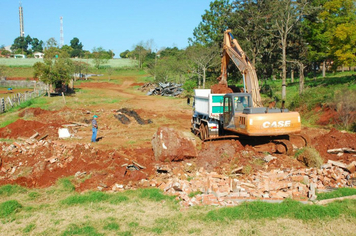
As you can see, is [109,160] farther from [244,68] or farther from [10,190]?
[244,68]

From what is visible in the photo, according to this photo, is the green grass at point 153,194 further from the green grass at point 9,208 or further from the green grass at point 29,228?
the green grass at point 9,208

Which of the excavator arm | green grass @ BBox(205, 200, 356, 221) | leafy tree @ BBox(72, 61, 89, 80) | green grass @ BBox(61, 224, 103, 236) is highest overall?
leafy tree @ BBox(72, 61, 89, 80)

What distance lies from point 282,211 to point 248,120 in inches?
177

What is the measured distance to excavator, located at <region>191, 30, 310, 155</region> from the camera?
12501 mm

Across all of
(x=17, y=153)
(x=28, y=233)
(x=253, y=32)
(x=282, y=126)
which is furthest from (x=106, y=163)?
(x=253, y=32)

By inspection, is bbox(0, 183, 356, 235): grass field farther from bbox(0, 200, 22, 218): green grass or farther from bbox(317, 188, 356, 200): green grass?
bbox(317, 188, 356, 200): green grass

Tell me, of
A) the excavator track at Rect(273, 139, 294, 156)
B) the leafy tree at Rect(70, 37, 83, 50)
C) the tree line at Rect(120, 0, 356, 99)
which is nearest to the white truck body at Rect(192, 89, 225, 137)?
the excavator track at Rect(273, 139, 294, 156)

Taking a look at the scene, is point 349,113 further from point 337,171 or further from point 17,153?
point 17,153

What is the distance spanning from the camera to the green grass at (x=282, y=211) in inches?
325

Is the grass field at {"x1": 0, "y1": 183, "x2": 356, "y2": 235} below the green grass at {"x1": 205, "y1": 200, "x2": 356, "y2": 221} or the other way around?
below

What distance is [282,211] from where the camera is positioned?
8508 mm

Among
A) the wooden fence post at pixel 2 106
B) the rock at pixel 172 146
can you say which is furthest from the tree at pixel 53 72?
the rock at pixel 172 146

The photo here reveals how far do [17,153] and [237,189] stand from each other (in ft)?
30.0

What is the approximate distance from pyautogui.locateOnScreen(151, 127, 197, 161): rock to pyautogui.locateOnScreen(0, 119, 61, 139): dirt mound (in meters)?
7.79
